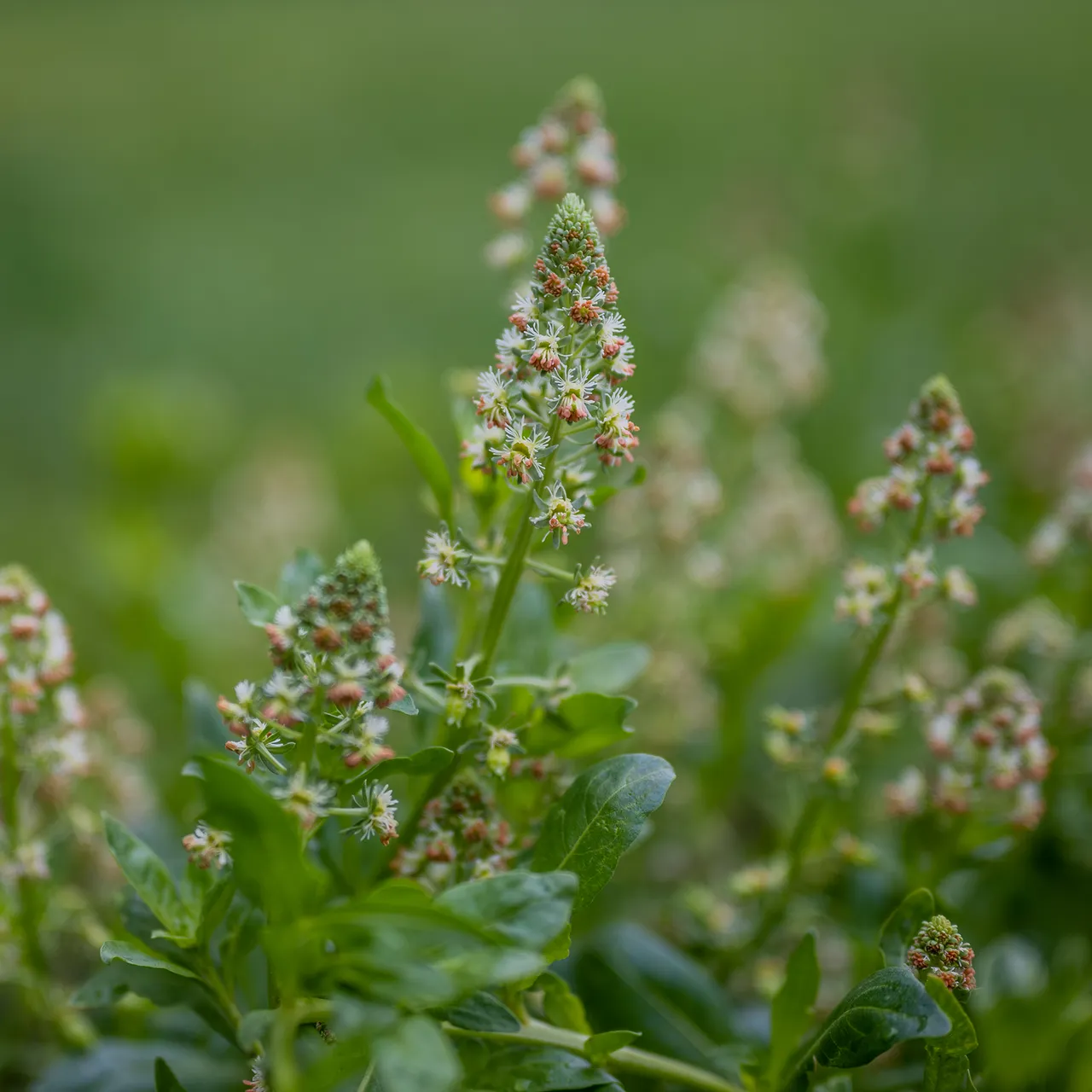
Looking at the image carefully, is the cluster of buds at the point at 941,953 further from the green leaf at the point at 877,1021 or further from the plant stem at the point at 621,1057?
the plant stem at the point at 621,1057

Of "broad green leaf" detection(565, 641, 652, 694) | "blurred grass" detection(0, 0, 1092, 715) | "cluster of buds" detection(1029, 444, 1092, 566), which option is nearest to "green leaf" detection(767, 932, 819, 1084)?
"broad green leaf" detection(565, 641, 652, 694)

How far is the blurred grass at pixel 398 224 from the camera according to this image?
368cm

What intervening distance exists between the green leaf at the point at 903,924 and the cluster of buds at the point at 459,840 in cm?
47

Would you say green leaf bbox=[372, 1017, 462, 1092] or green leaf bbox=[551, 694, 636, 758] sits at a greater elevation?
green leaf bbox=[551, 694, 636, 758]

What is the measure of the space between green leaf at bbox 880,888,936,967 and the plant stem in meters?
0.26

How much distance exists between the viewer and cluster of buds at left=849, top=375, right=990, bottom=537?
4.99ft

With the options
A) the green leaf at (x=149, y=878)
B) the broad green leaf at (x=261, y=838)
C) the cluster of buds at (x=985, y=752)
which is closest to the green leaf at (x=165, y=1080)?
the green leaf at (x=149, y=878)

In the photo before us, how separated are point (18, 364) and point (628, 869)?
373cm

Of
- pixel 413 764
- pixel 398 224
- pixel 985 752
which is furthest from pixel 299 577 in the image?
pixel 398 224

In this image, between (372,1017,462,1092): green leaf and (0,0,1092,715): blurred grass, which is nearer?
(372,1017,462,1092): green leaf

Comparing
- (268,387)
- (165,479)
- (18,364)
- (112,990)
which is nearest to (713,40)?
(268,387)

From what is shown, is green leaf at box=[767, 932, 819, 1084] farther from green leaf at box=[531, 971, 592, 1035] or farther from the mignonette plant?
green leaf at box=[531, 971, 592, 1035]

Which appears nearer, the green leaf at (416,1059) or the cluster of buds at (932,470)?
the green leaf at (416,1059)

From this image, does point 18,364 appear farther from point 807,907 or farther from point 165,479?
point 807,907
